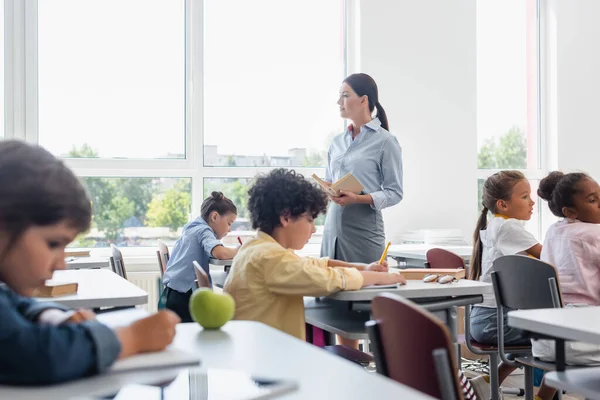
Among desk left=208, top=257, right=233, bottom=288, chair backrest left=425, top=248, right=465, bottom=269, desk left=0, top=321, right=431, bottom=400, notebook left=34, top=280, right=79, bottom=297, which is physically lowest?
desk left=208, top=257, right=233, bottom=288

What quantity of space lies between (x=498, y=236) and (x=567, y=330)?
1.79m

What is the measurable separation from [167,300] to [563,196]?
200cm

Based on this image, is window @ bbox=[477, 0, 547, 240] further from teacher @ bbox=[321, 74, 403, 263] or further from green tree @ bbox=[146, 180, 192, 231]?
teacher @ bbox=[321, 74, 403, 263]

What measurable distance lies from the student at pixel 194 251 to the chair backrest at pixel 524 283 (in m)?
1.47

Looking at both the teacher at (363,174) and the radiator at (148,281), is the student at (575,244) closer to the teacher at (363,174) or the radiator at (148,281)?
the teacher at (363,174)

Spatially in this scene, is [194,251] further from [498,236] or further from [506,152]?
[506,152]

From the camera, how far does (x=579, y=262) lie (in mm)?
2771

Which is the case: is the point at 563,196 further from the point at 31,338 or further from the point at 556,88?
the point at 556,88

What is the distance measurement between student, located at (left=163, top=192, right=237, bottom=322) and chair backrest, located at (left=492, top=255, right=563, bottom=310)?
1.47m

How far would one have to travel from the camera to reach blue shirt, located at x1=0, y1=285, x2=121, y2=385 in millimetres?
885

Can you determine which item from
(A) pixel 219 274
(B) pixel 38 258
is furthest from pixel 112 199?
(B) pixel 38 258

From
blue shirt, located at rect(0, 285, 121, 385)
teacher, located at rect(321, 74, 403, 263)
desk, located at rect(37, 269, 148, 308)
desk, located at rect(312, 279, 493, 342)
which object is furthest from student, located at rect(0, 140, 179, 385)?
teacher, located at rect(321, 74, 403, 263)

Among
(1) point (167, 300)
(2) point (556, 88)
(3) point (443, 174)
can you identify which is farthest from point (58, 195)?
(2) point (556, 88)

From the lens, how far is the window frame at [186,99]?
514 centimetres
